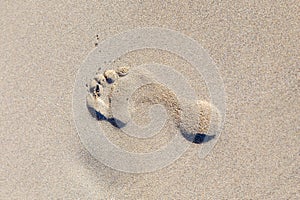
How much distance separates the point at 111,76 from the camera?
312cm

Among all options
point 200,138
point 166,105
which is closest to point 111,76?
point 166,105

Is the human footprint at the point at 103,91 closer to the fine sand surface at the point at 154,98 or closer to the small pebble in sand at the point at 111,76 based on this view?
the small pebble in sand at the point at 111,76

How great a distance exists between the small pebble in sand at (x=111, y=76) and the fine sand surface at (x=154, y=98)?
116 mm

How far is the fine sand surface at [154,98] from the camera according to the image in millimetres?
3051

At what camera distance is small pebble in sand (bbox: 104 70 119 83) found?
122 inches

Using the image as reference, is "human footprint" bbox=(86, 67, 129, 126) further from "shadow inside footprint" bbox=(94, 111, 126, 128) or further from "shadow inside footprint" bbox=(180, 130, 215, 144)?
"shadow inside footprint" bbox=(180, 130, 215, 144)

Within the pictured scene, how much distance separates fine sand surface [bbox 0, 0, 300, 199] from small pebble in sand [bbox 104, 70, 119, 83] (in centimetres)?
12

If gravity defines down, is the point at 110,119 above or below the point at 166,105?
below

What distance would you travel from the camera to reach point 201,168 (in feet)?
10.3

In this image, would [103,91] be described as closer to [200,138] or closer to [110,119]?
[110,119]

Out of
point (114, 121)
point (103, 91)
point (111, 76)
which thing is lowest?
point (114, 121)

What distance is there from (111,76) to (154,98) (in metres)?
0.46

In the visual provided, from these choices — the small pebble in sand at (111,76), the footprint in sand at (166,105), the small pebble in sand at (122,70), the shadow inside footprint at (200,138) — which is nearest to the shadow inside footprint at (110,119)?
the footprint in sand at (166,105)

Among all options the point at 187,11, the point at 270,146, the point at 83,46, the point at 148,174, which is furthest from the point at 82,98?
the point at 270,146
